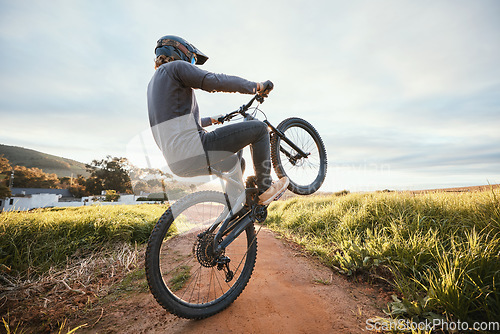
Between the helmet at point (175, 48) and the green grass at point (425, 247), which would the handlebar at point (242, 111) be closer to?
the helmet at point (175, 48)

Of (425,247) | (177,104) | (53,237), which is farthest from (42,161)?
(425,247)

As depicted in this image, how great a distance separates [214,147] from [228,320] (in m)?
1.82

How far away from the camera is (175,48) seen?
2664 mm

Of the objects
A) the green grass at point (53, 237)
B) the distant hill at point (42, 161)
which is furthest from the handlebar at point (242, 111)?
the distant hill at point (42, 161)

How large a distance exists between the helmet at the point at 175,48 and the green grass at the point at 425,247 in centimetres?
377

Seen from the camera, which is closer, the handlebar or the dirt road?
the dirt road

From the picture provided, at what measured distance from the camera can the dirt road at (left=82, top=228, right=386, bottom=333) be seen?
6.79 ft

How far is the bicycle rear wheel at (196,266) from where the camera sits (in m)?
2.03

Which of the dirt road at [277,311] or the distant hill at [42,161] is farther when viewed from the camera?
the distant hill at [42,161]

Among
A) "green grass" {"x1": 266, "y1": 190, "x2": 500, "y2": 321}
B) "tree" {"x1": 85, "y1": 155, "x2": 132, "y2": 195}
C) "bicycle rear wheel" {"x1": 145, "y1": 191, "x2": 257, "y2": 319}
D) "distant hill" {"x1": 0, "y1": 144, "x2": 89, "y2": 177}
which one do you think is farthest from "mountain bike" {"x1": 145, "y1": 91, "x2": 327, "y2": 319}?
"distant hill" {"x1": 0, "y1": 144, "x2": 89, "y2": 177}

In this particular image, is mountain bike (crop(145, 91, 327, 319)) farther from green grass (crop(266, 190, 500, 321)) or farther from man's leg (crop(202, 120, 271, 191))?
green grass (crop(266, 190, 500, 321))

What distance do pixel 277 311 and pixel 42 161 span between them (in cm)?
14689

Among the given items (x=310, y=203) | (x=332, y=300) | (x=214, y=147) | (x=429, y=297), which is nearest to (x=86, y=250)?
(x=214, y=147)

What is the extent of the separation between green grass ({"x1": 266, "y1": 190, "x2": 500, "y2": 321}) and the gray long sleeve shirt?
2744 millimetres
